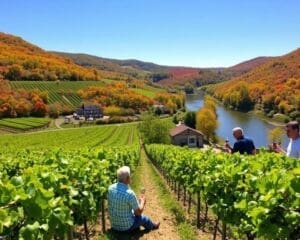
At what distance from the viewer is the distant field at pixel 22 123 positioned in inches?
3949

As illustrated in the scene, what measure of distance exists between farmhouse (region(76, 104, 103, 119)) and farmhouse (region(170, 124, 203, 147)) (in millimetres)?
52976

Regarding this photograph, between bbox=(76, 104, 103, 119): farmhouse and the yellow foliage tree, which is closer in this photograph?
the yellow foliage tree

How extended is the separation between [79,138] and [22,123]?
26.9 metres

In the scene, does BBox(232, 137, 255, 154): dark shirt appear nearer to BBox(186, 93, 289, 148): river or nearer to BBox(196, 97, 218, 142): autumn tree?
BBox(186, 93, 289, 148): river

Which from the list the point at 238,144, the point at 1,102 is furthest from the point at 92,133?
the point at 238,144

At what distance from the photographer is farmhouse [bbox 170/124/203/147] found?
283 ft

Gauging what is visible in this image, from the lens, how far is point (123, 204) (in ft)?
29.0

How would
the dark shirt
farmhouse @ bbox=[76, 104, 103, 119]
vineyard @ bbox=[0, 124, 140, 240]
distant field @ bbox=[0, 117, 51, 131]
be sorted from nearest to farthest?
vineyard @ bbox=[0, 124, 140, 240], the dark shirt, distant field @ bbox=[0, 117, 51, 131], farmhouse @ bbox=[76, 104, 103, 119]

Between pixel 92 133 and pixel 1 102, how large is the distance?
3447cm

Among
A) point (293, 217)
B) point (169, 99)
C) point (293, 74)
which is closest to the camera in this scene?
point (293, 217)

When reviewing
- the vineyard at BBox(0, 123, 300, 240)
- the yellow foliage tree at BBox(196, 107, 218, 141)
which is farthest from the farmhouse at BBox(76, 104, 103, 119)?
the vineyard at BBox(0, 123, 300, 240)

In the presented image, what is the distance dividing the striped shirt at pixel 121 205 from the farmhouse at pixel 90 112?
415 ft

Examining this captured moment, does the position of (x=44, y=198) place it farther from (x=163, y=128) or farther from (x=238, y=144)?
(x=163, y=128)

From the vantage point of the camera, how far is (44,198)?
5.32 meters
